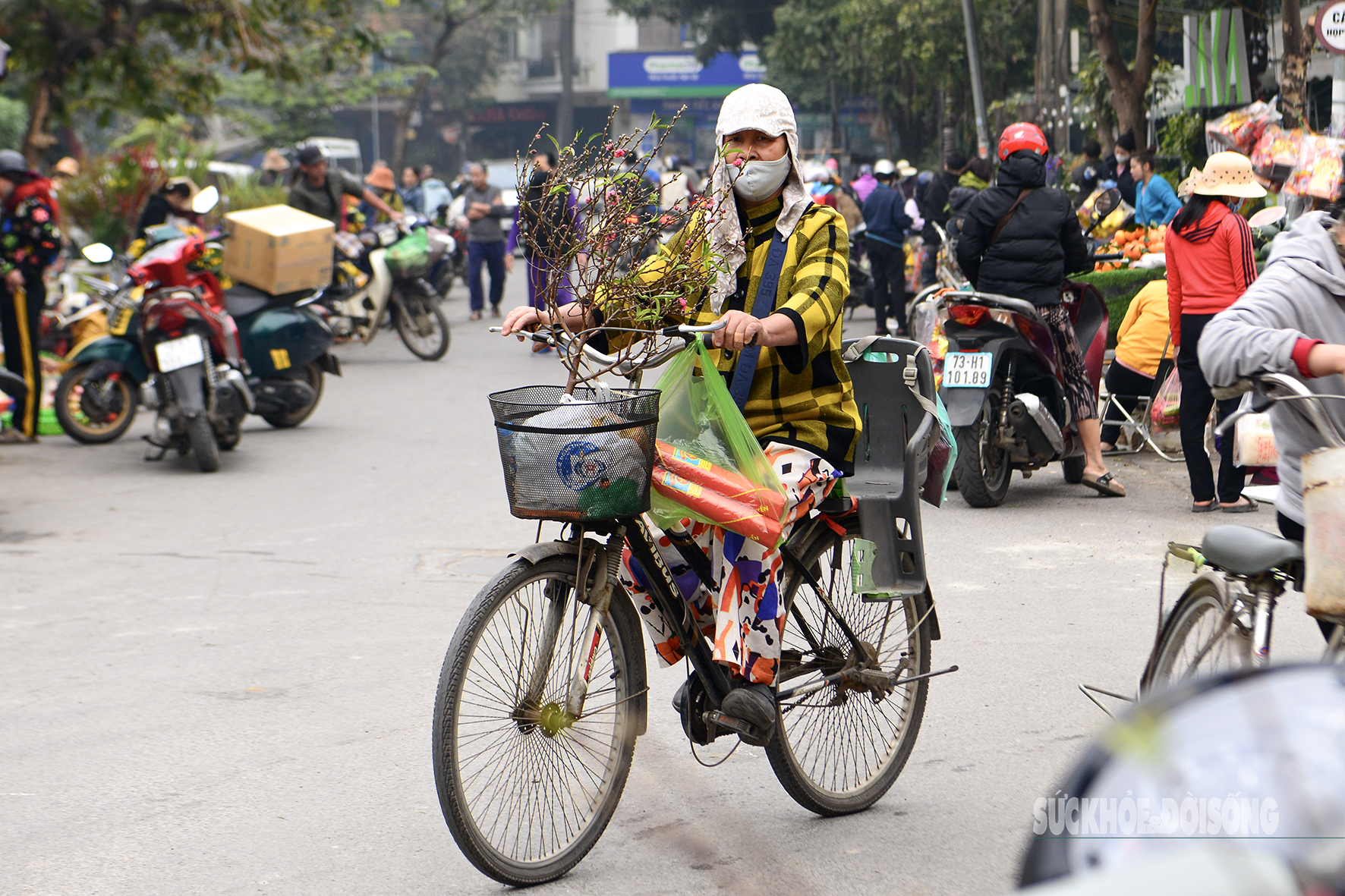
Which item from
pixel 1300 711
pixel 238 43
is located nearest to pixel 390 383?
pixel 238 43

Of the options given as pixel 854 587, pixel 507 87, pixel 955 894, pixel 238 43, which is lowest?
pixel 955 894

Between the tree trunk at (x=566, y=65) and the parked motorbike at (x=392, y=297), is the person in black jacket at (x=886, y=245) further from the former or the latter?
the tree trunk at (x=566, y=65)

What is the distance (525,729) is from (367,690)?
1.80 m

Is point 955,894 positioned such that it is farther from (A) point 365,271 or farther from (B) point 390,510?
(A) point 365,271

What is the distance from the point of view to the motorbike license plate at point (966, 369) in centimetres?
759

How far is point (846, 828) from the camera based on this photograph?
378 centimetres

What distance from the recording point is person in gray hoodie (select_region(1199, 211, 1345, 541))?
123 inches

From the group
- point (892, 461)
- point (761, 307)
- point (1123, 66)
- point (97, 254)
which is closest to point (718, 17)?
point (1123, 66)

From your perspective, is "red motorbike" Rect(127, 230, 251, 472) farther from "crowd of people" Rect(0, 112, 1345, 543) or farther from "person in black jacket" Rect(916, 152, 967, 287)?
"person in black jacket" Rect(916, 152, 967, 287)

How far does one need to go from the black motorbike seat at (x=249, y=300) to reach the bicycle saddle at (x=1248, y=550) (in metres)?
8.72

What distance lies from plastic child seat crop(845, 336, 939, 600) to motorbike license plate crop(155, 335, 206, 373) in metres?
6.49

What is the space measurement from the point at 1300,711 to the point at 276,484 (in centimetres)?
828

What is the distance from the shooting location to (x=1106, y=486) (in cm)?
810

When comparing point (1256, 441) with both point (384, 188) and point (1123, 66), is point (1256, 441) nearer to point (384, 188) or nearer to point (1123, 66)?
point (1123, 66)
